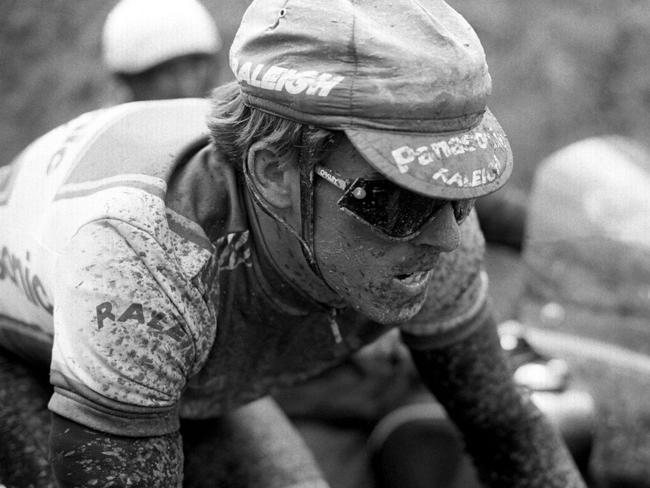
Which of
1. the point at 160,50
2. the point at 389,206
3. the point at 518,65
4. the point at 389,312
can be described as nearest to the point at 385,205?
the point at 389,206

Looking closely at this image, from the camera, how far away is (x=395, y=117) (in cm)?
172

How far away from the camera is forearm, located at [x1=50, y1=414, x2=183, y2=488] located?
1.82 metres

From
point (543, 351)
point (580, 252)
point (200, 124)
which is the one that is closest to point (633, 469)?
point (543, 351)

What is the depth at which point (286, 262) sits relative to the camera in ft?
6.77

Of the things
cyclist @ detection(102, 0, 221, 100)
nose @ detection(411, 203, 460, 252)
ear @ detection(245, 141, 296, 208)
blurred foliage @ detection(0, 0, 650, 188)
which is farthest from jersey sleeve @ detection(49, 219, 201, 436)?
blurred foliage @ detection(0, 0, 650, 188)

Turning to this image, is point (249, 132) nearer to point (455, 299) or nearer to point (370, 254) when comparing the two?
point (370, 254)

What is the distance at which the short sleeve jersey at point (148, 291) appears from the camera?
5.90 feet

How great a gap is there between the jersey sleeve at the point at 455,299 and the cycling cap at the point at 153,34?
7.24 feet

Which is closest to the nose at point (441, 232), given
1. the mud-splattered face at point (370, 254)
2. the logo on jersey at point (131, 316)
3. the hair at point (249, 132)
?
the mud-splattered face at point (370, 254)

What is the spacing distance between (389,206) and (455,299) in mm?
574

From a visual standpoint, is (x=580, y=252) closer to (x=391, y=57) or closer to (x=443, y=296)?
(x=443, y=296)

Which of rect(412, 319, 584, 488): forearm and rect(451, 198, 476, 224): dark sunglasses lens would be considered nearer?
rect(451, 198, 476, 224): dark sunglasses lens

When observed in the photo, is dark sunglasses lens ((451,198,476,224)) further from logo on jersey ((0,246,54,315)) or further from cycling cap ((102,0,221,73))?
cycling cap ((102,0,221,73))

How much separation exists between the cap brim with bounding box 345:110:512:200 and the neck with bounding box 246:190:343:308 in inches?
13.3
